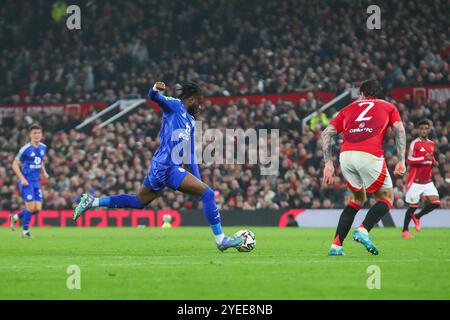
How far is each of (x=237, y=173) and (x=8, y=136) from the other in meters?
11.1

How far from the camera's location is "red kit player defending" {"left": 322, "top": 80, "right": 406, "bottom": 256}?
13.4 metres

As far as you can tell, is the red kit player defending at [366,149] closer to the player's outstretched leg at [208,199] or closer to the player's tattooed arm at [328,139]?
the player's tattooed arm at [328,139]

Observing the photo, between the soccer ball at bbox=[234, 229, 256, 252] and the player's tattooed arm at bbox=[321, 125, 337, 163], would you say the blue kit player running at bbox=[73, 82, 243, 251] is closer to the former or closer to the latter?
the soccer ball at bbox=[234, 229, 256, 252]

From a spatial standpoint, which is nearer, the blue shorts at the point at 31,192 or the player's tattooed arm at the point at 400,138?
the player's tattooed arm at the point at 400,138

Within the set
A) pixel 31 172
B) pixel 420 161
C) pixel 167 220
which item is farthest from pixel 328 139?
pixel 167 220

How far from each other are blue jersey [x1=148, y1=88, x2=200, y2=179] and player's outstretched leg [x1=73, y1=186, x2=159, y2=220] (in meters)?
0.82

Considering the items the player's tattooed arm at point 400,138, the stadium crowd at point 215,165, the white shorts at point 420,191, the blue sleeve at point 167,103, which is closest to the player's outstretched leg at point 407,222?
the white shorts at point 420,191

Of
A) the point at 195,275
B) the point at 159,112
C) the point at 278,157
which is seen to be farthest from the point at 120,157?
the point at 195,275

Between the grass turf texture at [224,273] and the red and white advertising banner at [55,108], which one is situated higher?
the red and white advertising banner at [55,108]

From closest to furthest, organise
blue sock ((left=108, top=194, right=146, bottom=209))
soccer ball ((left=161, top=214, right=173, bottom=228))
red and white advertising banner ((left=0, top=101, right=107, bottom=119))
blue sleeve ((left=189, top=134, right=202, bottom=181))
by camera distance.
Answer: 1. blue sleeve ((left=189, top=134, right=202, bottom=181))
2. blue sock ((left=108, top=194, right=146, bottom=209))
3. soccer ball ((left=161, top=214, right=173, bottom=228))
4. red and white advertising banner ((left=0, top=101, right=107, bottom=119))

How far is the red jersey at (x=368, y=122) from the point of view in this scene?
13.5 meters

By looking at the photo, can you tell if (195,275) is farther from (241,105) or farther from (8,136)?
(8,136)

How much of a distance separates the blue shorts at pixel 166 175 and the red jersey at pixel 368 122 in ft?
8.54

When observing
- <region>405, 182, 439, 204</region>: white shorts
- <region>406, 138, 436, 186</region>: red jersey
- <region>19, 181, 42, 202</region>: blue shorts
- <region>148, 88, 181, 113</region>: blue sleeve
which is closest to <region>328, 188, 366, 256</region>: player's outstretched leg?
<region>148, 88, 181, 113</region>: blue sleeve
